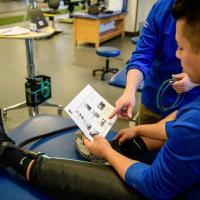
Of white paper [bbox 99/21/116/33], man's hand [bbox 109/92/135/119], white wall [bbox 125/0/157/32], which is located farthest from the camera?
white wall [bbox 125/0/157/32]

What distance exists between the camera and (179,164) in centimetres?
68

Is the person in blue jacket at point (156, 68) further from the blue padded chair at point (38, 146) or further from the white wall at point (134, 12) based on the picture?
the white wall at point (134, 12)

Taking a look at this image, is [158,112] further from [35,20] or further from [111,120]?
[35,20]

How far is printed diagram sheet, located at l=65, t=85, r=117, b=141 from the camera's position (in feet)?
3.51

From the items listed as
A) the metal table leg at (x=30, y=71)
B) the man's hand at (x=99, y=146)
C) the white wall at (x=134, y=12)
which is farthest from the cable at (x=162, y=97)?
the white wall at (x=134, y=12)

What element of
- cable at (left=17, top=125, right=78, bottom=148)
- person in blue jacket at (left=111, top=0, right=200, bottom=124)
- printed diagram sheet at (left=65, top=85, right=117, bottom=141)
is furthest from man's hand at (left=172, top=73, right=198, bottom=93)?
cable at (left=17, top=125, right=78, bottom=148)

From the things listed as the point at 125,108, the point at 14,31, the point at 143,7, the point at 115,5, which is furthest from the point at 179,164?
the point at 143,7

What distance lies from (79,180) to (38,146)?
47cm

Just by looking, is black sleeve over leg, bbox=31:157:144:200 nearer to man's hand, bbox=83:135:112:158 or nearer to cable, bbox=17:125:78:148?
man's hand, bbox=83:135:112:158

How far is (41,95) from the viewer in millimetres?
2523

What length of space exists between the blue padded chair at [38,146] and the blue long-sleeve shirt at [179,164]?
17.8 inches

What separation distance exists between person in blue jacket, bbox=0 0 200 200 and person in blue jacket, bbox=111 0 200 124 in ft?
0.59

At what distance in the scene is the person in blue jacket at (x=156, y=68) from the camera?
115 centimetres

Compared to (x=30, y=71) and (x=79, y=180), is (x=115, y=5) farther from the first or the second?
(x=79, y=180)
